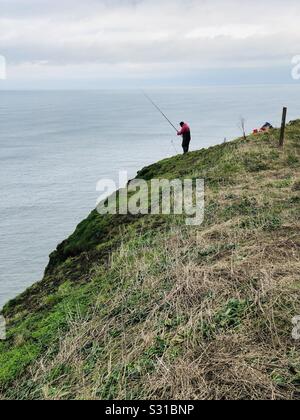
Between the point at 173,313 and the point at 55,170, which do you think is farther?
the point at 55,170

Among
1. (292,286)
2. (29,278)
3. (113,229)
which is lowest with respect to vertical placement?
(292,286)

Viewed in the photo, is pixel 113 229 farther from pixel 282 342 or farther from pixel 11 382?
pixel 282 342

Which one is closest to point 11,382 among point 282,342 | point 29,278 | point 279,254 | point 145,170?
point 282,342

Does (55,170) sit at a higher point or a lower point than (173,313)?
higher

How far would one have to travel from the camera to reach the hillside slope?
6727mm

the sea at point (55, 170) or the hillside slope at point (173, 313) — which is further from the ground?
the sea at point (55, 170)

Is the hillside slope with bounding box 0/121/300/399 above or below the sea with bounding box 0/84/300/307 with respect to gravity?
below

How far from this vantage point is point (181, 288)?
889 cm

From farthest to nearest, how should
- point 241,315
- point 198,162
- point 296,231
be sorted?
1. point 198,162
2. point 296,231
3. point 241,315

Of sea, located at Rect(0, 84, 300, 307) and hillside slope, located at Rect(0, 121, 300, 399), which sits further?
sea, located at Rect(0, 84, 300, 307)

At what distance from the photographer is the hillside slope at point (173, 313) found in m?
6.73

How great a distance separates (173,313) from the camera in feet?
27.3

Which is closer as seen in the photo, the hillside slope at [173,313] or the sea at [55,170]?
the hillside slope at [173,313]
